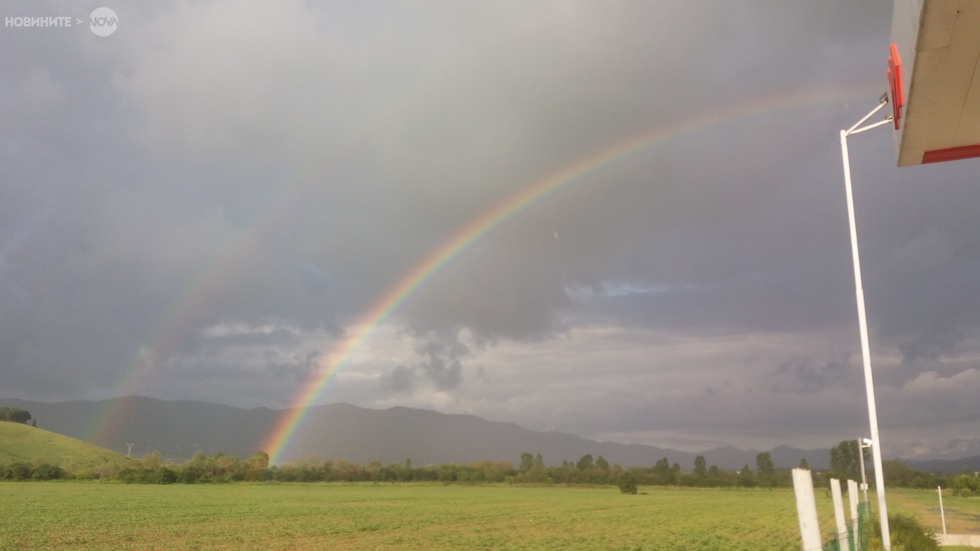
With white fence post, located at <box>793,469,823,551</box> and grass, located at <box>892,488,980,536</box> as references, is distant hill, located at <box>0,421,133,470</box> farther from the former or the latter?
white fence post, located at <box>793,469,823,551</box>

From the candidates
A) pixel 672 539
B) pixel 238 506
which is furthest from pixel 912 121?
pixel 238 506

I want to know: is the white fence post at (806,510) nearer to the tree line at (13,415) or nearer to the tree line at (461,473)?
the tree line at (461,473)

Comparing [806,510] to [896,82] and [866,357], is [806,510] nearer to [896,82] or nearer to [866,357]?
[896,82]

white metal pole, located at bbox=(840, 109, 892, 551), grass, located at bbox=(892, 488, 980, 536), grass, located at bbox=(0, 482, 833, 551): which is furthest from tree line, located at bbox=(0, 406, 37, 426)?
white metal pole, located at bbox=(840, 109, 892, 551)

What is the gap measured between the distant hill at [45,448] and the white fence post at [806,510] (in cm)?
15945

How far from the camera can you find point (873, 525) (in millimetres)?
19609

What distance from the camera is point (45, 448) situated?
159 meters

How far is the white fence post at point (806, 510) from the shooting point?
5.53 m

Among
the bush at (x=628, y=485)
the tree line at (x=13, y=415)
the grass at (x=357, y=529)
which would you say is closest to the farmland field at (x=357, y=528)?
the grass at (x=357, y=529)

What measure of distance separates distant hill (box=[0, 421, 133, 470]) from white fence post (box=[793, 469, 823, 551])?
159 metres

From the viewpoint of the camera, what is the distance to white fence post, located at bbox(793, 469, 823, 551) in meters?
5.53

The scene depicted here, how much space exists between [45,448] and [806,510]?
183 meters

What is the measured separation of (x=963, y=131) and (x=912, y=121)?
2.97ft

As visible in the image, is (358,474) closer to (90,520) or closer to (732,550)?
(90,520)
